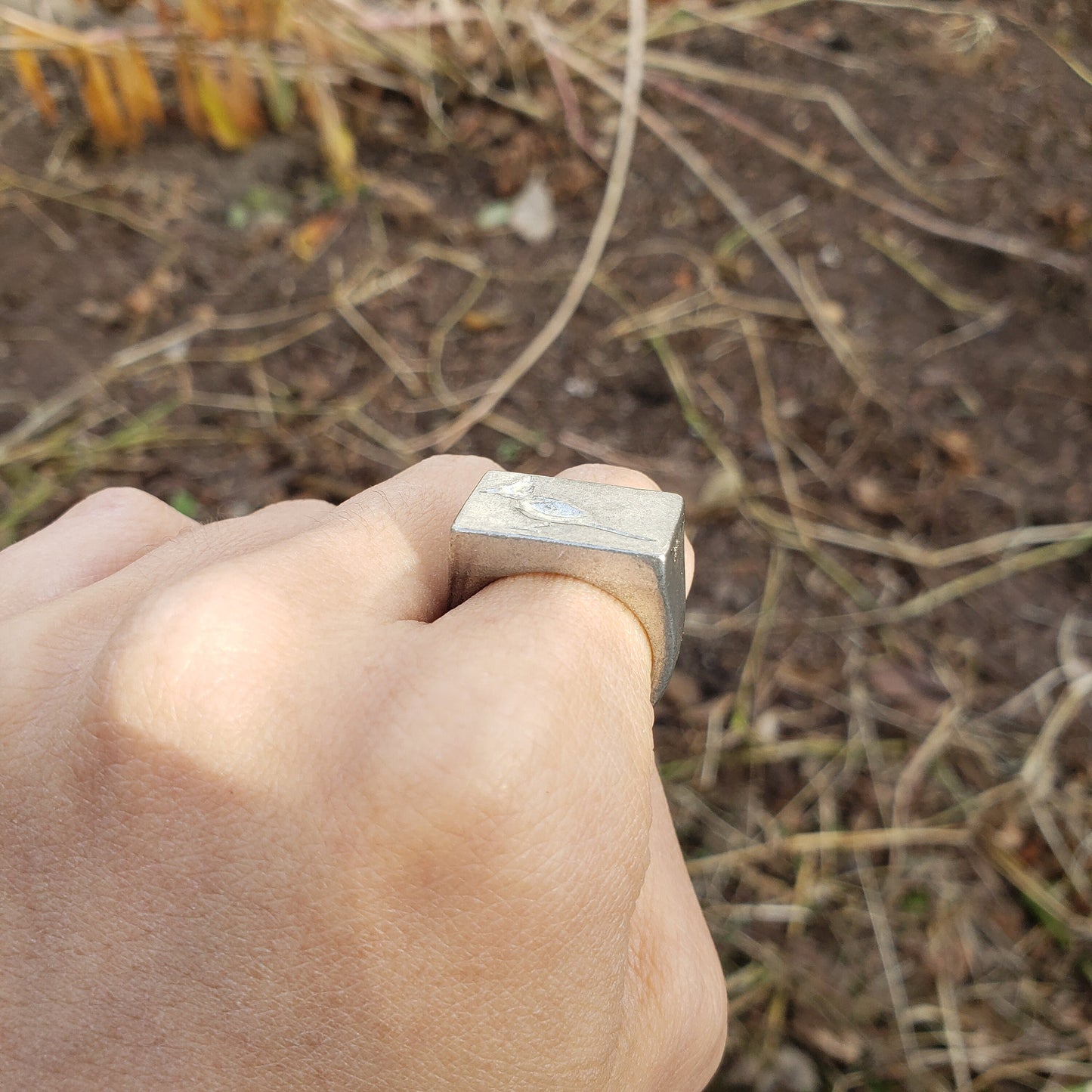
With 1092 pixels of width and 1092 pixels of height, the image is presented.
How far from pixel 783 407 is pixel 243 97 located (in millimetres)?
1421

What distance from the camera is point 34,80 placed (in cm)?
205

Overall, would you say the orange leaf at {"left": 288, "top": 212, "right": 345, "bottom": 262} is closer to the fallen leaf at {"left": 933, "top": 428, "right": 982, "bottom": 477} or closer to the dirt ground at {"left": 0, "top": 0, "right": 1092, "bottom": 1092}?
the dirt ground at {"left": 0, "top": 0, "right": 1092, "bottom": 1092}

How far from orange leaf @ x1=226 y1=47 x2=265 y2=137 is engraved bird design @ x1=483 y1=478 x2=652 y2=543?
6.21 ft

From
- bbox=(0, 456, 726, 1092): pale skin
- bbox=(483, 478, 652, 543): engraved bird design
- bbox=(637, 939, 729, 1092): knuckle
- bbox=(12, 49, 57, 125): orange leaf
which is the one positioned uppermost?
bbox=(12, 49, 57, 125): orange leaf

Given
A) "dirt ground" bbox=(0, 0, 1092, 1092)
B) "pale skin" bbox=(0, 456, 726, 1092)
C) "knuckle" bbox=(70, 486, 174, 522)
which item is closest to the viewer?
"pale skin" bbox=(0, 456, 726, 1092)

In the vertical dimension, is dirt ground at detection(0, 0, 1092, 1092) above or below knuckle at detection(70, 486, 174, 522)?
below

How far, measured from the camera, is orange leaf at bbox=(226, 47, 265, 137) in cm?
203

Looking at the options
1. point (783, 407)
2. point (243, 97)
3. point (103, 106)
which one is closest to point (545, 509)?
point (783, 407)

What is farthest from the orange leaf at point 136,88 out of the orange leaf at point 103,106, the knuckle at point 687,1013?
the knuckle at point 687,1013

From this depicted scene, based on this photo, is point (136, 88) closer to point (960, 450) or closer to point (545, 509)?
point (960, 450)

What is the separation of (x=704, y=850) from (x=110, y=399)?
1433 mm

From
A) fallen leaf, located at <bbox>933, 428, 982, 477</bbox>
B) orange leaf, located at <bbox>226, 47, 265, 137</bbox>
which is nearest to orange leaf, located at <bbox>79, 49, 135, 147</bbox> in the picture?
orange leaf, located at <bbox>226, 47, 265, 137</bbox>

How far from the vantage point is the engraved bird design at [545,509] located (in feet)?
1.81

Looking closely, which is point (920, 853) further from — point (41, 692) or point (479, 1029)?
point (41, 692)
